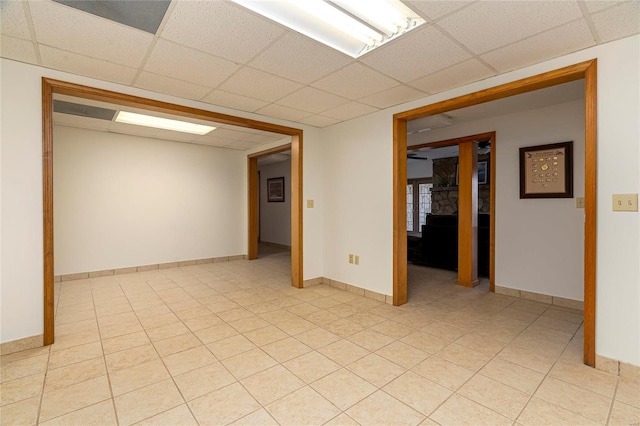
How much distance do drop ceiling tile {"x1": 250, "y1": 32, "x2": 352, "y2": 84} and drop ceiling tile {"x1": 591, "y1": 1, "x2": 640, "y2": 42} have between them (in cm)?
166

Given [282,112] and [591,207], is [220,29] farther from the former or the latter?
[591,207]

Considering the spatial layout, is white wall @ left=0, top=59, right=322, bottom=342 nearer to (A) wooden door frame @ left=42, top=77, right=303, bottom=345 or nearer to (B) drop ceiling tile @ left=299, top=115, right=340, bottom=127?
(A) wooden door frame @ left=42, top=77, right=303, bottom=345

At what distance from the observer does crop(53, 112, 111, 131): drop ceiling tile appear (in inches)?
166

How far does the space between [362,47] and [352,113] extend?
5.10ft

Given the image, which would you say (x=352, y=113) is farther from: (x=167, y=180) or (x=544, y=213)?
(x=167, y=180)

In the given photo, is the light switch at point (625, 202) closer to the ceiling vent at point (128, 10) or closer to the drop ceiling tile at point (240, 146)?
the ceiling vent at point (128, 10)

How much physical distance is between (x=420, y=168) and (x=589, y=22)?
7321 mm

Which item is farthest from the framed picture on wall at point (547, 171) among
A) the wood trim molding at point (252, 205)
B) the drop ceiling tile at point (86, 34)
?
the wood trim molding at point (252, 205)

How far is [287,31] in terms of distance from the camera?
6.84ft

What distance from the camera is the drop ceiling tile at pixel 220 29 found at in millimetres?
1841

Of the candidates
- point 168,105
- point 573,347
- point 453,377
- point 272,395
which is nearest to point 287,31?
point 168,105

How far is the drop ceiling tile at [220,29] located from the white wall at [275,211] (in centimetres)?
604

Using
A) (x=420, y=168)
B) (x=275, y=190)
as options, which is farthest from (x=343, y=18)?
(x=420, y=168)

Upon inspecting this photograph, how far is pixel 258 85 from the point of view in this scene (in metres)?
3.02
